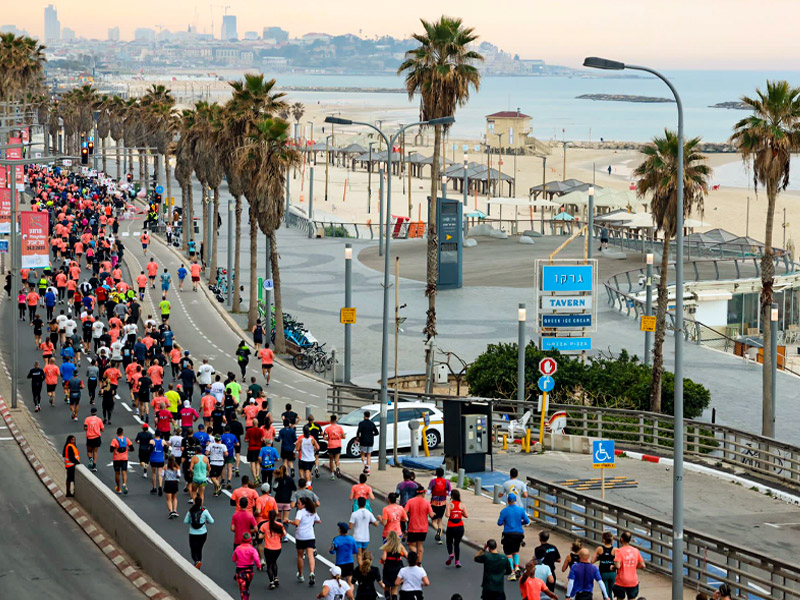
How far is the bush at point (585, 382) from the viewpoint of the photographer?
112ft

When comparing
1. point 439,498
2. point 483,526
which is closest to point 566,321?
point 483,526

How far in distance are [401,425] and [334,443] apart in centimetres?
465

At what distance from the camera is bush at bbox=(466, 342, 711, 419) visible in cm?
3409

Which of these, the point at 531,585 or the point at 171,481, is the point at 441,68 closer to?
the point at 171,481

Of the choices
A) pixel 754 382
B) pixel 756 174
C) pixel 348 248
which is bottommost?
pixel 754 382

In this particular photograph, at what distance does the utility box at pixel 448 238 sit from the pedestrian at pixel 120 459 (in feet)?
111

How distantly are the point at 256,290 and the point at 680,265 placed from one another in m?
32.9

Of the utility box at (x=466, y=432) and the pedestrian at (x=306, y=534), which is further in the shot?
the utility box at (x=466, y=432)

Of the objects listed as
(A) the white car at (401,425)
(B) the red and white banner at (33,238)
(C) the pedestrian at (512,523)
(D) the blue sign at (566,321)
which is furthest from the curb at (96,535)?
(D) the blue sign at (566,321)

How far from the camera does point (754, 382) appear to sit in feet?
134

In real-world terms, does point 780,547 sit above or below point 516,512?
below

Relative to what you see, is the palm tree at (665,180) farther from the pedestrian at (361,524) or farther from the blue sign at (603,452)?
the pedestrian at (361,524)

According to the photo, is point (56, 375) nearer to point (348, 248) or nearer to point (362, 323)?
point (348, 248)

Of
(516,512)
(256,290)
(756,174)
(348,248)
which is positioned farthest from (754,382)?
(516,512)
